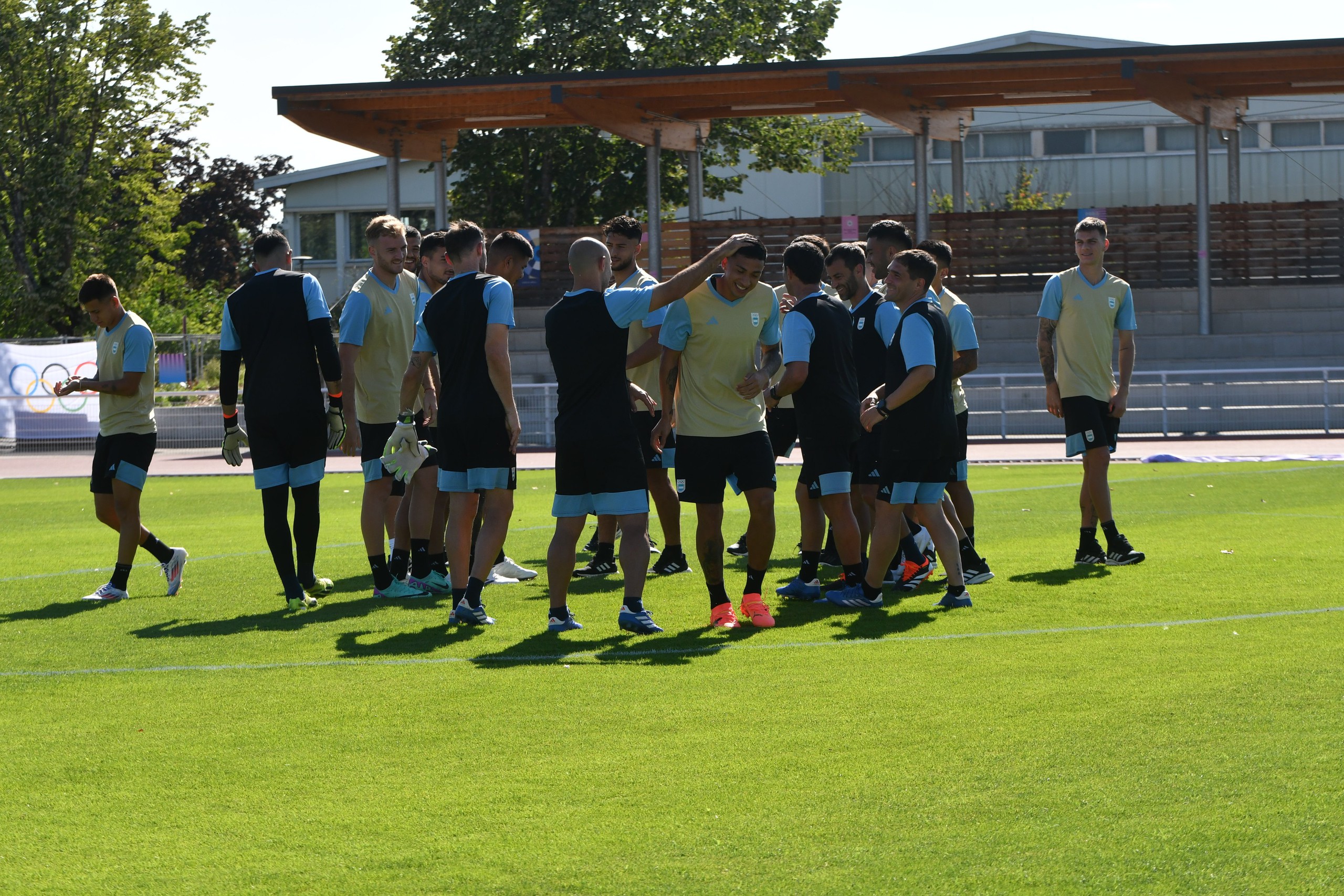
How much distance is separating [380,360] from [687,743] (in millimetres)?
4462

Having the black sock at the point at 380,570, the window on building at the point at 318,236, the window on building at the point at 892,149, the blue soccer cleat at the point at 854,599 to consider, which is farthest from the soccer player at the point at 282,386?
the window on building at the point at 318,236

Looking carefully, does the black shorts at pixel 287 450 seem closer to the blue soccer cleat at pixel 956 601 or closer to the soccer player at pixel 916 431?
the soccer player at pixel 916 431

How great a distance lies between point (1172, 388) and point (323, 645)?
19.2 metres

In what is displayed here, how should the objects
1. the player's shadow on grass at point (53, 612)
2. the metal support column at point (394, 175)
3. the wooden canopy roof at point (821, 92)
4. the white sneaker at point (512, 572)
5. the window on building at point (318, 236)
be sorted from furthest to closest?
1. the window on building at point (318, 236)
2. the metal support column at point (394, 175)
3. the wooden canopy roof at point (821, 92)
4. the white sneaker at point (512, 572)
5. the player's shadow on grass at point (53, 612)

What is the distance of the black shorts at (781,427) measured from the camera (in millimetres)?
10422

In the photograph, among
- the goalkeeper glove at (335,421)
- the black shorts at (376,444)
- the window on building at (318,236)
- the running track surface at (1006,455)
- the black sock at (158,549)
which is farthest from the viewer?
the window on building at (318,236)

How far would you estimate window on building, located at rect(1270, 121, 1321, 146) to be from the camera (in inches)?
1906

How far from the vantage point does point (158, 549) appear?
9531 millimetres

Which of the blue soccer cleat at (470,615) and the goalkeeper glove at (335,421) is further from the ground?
the goalkeeper glove at (335,421)

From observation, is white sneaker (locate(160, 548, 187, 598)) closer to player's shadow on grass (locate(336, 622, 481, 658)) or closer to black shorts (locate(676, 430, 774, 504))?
player's shadow on grass (locate(336, 622, 481, 658))

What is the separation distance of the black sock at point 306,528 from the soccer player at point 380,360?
11.5 inches

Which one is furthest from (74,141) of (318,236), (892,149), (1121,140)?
(1121,140)

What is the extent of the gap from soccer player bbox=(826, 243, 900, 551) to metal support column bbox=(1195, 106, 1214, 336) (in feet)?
68.5

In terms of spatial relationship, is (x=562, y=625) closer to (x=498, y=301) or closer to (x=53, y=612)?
(x=498, y=301)
